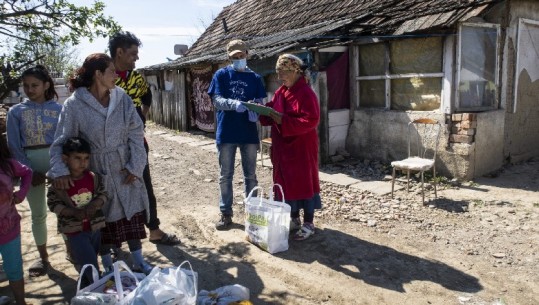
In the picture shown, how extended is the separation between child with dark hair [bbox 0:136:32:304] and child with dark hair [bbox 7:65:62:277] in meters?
0.49

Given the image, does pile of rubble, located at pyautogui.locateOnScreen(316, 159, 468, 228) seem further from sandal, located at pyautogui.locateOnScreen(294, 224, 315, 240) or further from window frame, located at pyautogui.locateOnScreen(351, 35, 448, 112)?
window frame, located at pyautogui.locateOnScreen(351, 35, 448, 112)

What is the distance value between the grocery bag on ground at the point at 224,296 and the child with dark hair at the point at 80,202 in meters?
0.81

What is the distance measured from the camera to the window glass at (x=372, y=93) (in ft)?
24.0

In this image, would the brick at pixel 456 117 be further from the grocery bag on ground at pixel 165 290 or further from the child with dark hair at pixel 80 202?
the child with dark hair at pixel 80 202

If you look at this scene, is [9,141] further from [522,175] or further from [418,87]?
[522,175]

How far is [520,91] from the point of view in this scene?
6.76 m

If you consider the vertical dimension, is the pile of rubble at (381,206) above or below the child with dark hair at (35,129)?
below

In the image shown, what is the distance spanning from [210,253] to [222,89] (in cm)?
165

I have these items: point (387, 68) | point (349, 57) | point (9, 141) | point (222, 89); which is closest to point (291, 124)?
point (222, 89)

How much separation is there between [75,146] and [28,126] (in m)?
Answer: 0.83

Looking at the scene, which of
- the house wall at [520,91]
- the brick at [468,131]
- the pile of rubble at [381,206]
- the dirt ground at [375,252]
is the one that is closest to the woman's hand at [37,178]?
the dirt ground at [375,252]

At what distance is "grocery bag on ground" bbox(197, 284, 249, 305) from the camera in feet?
8.62

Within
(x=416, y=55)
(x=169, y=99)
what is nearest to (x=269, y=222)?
(x=416, y=55)

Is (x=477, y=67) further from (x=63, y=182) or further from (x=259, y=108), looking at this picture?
(x=63, y=182)
